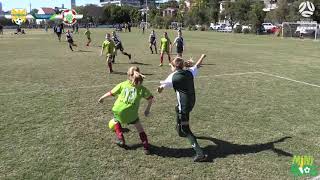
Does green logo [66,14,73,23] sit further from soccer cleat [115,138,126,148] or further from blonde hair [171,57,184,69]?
blonde hair [171,57,184,69]

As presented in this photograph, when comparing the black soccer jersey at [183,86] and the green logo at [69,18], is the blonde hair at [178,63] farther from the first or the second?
the green logo at [69,18]

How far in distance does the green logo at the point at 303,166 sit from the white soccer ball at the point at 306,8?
60.2m

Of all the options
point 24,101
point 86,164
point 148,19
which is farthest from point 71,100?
point 148,19

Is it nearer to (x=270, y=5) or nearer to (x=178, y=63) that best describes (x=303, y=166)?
(x=178, y=63)

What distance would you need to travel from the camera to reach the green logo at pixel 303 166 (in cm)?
647

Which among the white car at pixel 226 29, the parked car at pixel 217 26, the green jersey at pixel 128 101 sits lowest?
the green jersey at pixel 128 101

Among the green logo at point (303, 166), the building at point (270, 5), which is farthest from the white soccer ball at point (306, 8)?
the green logo at point (303, 166)

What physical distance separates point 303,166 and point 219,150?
58.6 inches

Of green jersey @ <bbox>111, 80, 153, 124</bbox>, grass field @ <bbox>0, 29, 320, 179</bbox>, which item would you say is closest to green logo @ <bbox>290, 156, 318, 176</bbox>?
grass field @ <bbox>0, 29, 320, 179</bbox>

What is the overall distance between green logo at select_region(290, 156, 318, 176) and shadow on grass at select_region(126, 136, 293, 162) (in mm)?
262

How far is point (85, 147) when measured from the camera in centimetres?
757

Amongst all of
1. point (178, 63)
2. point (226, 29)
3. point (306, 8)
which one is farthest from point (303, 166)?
point (226, 29)

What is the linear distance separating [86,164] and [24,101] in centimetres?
550

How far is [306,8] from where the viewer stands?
6288 centimetres
